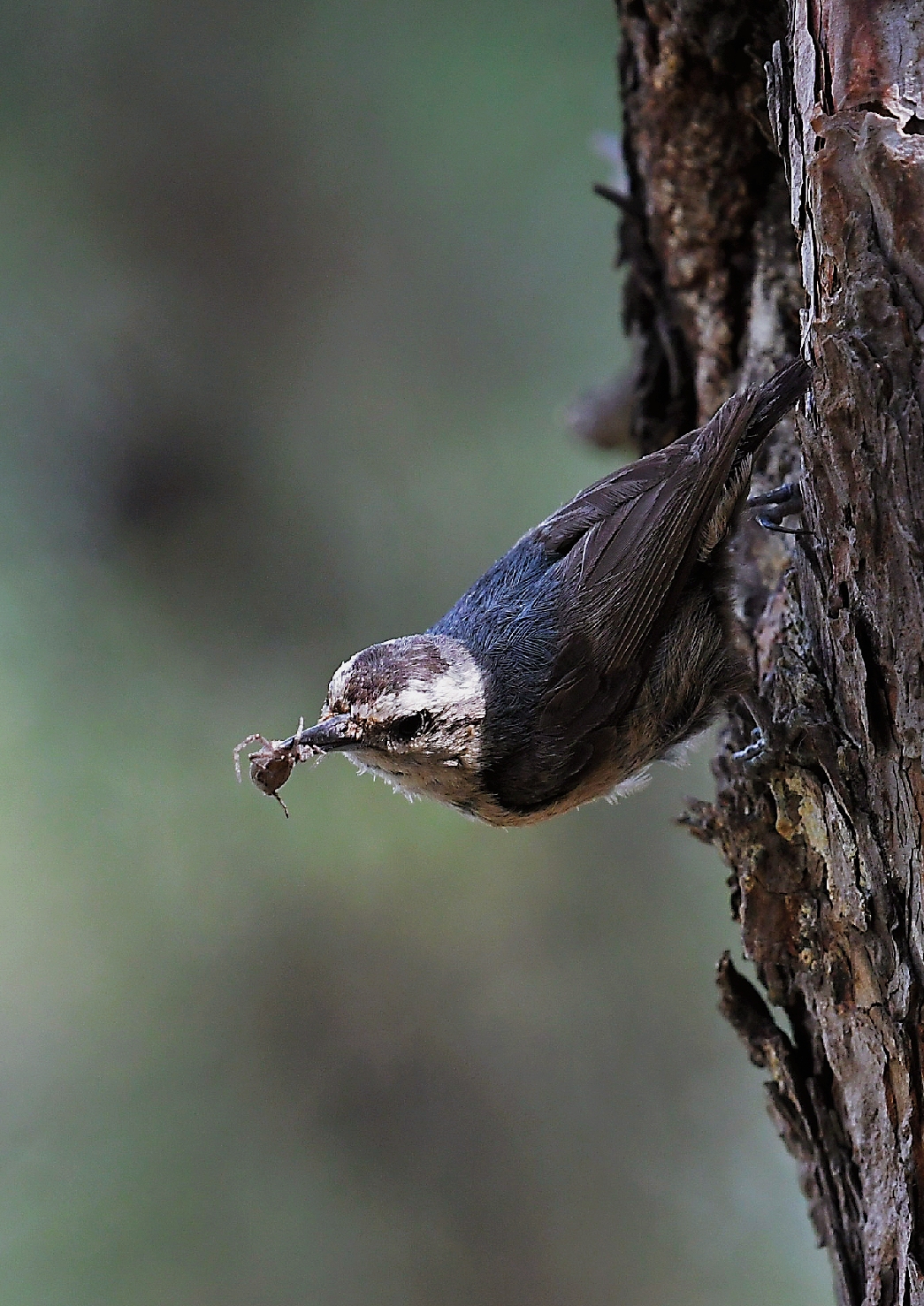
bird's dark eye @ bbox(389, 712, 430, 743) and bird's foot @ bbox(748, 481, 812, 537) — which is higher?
bird's foot @ bbox(748, 481, 812, 537)

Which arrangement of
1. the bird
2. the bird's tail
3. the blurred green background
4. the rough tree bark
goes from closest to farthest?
the rough tree bark, the bird's tail, the bird, the blurred green background

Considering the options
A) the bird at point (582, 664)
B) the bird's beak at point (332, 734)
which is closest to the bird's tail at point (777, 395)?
the bird at point (582, 664)

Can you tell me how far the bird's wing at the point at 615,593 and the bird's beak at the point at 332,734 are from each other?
0.43m

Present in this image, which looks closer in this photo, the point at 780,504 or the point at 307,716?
the point at 780,504

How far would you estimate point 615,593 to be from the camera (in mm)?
2650

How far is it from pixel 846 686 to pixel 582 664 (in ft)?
2.57

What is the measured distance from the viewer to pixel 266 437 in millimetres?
4605

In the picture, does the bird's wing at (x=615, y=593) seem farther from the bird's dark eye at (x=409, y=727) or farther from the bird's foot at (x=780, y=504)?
the bird's dark eye at (x=409, y=727)

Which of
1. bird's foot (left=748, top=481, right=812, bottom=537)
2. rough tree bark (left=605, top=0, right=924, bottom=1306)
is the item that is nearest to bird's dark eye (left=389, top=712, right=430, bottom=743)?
Result: rough tree bark (left=605, top=0, right=924, bottom=1306)

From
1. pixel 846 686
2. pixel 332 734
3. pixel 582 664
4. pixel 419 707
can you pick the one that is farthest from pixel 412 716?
pixel 846 686

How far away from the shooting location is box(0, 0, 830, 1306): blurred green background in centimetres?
407

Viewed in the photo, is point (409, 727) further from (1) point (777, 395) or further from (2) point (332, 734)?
(1) point (777, 395)

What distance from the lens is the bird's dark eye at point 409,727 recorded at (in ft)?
8.41

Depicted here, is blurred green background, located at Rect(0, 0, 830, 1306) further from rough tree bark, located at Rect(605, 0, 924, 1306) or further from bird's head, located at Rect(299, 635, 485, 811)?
rough tree bark, located at Rect(605, 0, 924, 1306)
